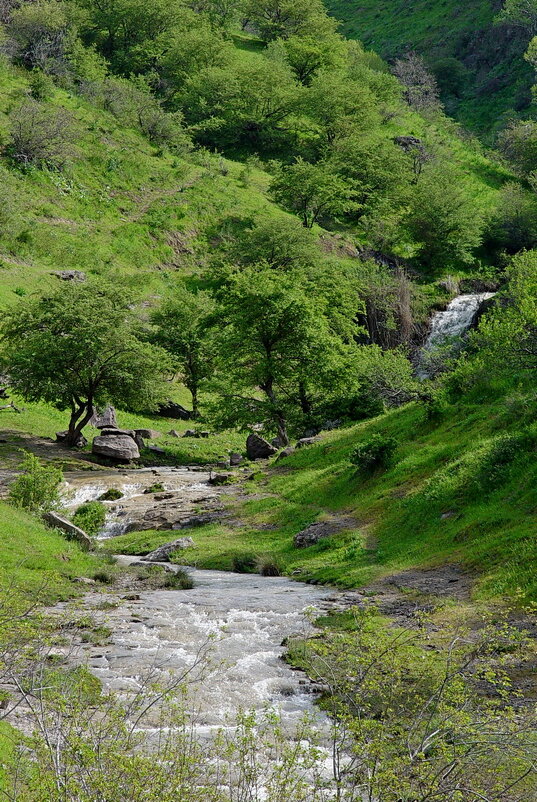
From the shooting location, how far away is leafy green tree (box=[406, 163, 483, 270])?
60406 millimetres

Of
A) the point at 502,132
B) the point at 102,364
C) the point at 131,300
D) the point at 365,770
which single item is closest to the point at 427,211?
the point at 502,132

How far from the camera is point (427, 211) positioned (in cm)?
6134

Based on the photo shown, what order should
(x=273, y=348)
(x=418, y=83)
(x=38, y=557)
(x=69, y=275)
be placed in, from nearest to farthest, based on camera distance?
(x=38, y=557) < (x=273, y=348) < (x=69, y=275) < (x=418, y=83)

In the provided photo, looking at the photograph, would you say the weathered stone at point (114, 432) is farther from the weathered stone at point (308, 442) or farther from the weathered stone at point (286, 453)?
the weathered stone at point (308, 442)

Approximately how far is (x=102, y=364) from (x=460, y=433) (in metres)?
17.0

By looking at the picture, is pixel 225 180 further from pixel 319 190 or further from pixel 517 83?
pixel 517 83

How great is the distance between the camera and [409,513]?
18.2m

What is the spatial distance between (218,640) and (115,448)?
69.5ft

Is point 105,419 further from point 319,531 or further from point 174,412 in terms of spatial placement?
point 319,531

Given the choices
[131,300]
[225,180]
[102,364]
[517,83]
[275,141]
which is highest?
[517,83]

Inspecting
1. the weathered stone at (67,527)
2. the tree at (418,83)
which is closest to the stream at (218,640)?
the weathered stone at (67,527)

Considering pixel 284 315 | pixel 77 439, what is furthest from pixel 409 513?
pixel 77 439

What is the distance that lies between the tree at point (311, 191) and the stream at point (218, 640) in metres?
48.1

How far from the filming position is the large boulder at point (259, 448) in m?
32.7
